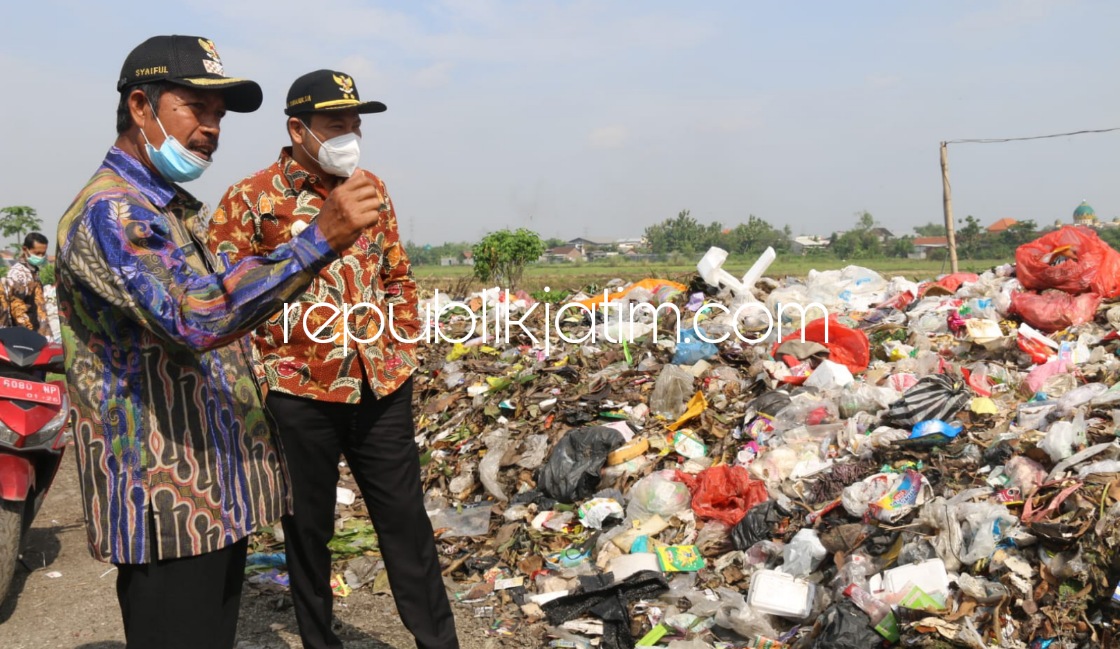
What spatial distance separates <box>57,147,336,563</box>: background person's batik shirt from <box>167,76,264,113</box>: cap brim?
0.65 feet

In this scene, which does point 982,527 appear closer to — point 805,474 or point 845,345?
point 805,474

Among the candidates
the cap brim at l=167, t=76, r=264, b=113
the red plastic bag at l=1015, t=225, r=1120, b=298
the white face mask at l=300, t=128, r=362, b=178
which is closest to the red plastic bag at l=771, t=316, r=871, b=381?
the red plastic bag at l=1015, t=225, r=1120, b=298

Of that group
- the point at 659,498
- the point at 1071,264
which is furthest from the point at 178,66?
the point at 1071,264

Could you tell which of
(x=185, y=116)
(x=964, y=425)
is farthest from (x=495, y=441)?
(x=185, y=116)

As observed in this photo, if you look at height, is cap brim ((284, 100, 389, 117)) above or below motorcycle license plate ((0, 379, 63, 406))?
above

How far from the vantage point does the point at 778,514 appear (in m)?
3.99

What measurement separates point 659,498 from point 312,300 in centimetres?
217

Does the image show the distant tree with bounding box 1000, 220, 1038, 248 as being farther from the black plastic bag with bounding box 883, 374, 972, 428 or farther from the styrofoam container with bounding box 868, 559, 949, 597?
the styrofoam container with bounding box 868, 559, 949, 597

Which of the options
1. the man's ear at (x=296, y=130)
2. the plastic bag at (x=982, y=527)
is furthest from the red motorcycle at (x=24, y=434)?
the plastic bag at (x=982, y=527)

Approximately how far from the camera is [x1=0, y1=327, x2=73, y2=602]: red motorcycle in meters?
3.72

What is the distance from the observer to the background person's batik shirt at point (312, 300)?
8.98 ft

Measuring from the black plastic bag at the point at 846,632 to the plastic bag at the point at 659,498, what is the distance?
1.20 m

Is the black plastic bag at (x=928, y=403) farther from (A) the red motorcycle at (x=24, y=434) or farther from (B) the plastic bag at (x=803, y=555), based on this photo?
(A) the red motorcycle at (x=24, y=434)

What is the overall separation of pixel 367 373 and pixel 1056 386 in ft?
12.6
